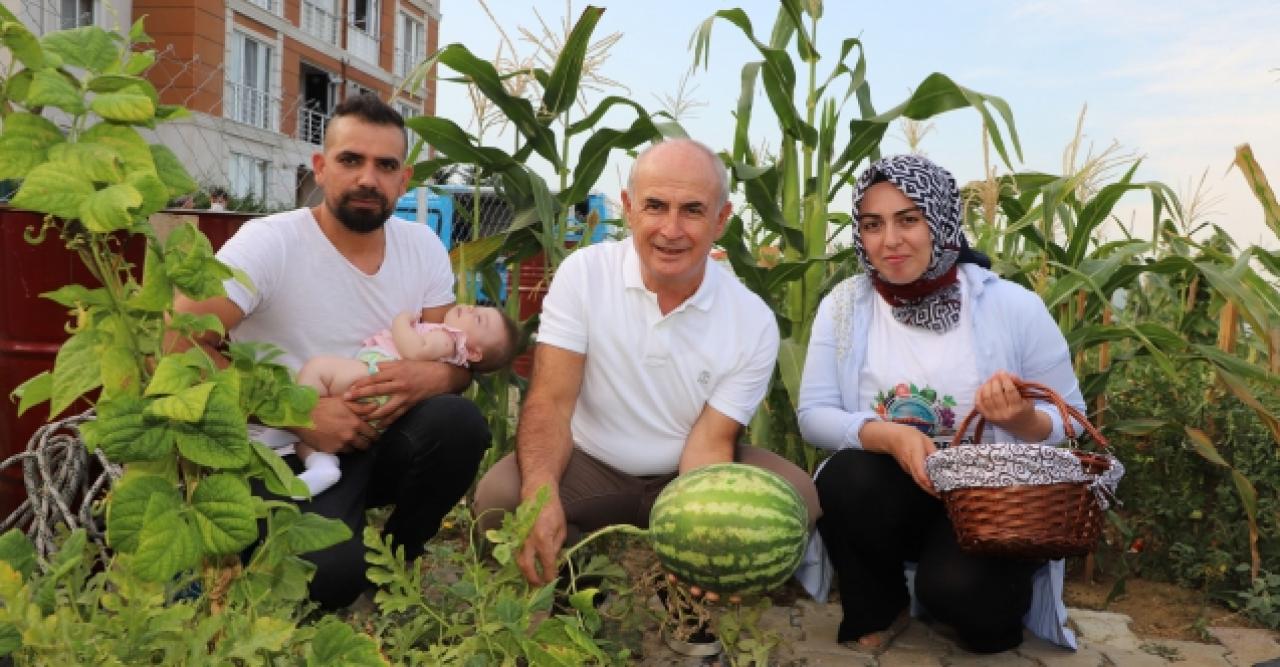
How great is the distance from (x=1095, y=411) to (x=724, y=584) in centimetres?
244

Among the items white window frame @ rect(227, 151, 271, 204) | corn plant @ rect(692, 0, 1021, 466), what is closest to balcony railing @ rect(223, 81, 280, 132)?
white window frame @ rect(227, 151, 271, 204)

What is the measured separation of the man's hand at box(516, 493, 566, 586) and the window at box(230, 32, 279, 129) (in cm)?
2237

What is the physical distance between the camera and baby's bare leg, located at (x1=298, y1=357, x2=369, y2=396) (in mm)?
3166

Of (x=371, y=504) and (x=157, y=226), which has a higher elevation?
(x=157, y=226)

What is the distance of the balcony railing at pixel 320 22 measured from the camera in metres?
27.6

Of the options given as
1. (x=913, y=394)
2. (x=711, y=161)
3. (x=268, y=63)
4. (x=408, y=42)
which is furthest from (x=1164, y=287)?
(x=408, y=42)

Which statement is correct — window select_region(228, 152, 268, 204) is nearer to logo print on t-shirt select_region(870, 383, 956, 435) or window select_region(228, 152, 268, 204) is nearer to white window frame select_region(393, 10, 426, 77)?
white window frame select_region(393, 10, 426, 77)

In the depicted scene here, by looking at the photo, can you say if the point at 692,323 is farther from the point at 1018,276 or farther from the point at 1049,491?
the point at 1018,276

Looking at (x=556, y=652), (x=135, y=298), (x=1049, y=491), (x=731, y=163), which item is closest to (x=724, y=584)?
(x=556, y=652)

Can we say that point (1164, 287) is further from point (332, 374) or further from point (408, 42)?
point (408, 42)

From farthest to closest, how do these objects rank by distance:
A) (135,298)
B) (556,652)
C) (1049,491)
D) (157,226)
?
1. (157,226)
2. (1049,491)
3. (556,652)
4. (135,298)

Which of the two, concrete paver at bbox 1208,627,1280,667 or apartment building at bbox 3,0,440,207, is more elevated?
apartment building at bbox 3,0,440,207

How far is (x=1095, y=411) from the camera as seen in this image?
168 inches

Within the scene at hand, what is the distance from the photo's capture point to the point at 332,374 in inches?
125
